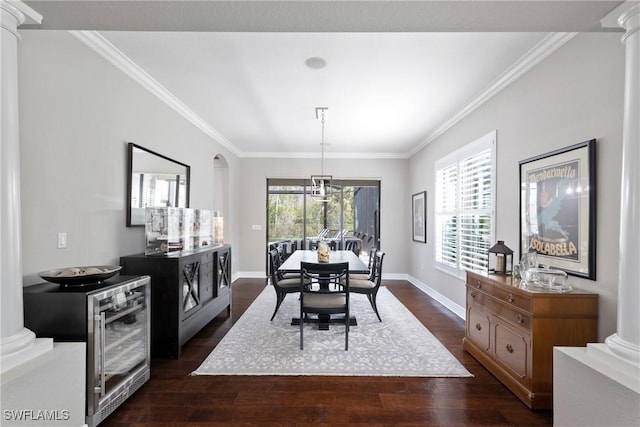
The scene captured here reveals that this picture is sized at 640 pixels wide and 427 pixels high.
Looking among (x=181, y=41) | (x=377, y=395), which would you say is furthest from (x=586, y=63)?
(x=181, y=41)

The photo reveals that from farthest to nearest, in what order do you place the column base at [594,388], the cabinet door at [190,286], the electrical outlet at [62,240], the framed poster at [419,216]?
the framed poster at [419,216]
the cabinet door at [190,286]
the electrical outlet at [62,240]
the column base at [594,388]

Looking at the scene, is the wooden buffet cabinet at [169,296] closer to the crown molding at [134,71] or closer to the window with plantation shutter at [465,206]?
the crown molding at [134,71]

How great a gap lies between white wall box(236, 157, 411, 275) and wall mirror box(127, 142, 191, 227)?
2.74 m

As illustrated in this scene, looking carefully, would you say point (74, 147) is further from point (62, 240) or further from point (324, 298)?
point (324, 298)

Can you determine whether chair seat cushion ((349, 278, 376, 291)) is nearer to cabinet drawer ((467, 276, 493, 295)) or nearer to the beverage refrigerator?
cabinet drawer ((467, 276, 493, 295))

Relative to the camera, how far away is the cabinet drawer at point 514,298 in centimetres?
214

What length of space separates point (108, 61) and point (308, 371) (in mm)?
3327

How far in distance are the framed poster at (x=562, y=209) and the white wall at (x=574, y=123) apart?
0.05 meters

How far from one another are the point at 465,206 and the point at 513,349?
7.20 feet

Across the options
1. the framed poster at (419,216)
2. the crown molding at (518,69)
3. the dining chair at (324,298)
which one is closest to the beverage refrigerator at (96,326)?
the dining chair at (324,298)

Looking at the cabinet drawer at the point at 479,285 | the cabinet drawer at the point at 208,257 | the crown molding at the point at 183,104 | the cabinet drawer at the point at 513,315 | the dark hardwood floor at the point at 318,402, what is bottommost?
the dark hardwood floor at the point at 318,402

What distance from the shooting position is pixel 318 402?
222 cm

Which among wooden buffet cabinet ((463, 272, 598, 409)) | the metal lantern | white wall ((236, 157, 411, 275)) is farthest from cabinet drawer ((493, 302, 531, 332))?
white wall ((236, 157, 411, 275))

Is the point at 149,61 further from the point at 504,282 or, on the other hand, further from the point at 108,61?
the point at 504,282
